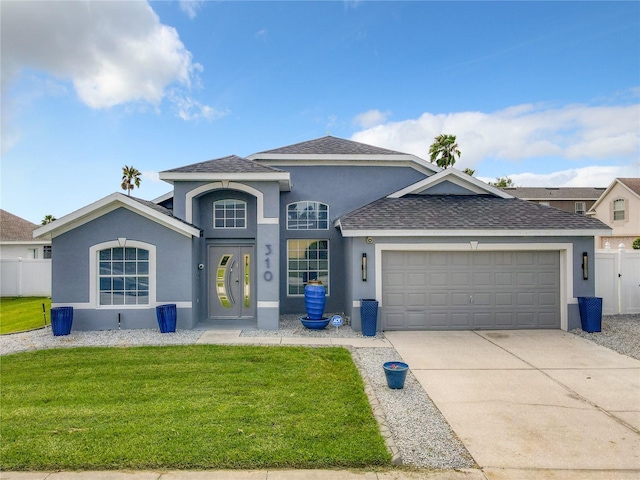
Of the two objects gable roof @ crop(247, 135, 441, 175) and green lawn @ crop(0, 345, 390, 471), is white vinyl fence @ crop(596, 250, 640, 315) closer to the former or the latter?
gable roof @ crop(247, 135, 441, 175)

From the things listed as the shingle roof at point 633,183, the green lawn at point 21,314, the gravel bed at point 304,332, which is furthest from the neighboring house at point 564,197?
the green lawn at point 21,314

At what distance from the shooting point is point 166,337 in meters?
9.27

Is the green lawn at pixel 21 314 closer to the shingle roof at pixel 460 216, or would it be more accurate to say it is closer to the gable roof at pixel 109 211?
the gable roof at pixel 109 211

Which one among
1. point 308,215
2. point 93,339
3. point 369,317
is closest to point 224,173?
point 308,215

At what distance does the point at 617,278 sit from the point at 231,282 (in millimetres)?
12851

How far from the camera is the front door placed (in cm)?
1141

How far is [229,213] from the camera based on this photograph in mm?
11508

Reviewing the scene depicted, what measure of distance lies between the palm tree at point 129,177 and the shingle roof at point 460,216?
30287 mm

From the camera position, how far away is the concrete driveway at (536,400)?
4008 mm

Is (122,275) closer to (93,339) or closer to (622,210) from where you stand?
(93,339)

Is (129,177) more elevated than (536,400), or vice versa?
(129,177)

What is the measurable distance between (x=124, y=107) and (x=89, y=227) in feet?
23.2

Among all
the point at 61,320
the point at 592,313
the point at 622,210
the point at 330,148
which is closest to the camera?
the point at 61,320

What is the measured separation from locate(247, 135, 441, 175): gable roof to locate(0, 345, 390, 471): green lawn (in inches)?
294
